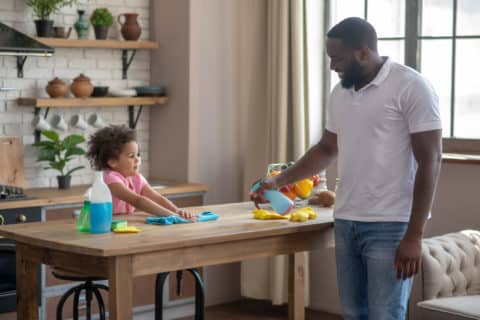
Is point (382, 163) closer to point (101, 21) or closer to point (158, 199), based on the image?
point (158, 199)

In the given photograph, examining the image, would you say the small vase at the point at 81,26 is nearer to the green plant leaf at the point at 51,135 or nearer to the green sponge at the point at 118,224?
the green plant leaf at the point at 51,135

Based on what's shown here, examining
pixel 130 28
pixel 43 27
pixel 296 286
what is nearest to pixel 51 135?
pixel 43 27

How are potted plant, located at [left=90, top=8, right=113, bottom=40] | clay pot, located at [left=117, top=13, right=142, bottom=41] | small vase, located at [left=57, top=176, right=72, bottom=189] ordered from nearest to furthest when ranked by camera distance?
small vase, located at [left=57, top=176, right=72, bottom=189] → potted plant, located at [left=90, top=8, right=113, bottom=40] → clay pot, located at [left=117, top=13, right=142, bottom=41]

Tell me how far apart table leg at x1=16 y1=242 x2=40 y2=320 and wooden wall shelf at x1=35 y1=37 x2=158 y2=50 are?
6.50 ft

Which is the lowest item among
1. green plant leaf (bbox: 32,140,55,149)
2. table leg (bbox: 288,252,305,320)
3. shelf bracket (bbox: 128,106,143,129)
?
table leg (bbox: 288,252,305,320)

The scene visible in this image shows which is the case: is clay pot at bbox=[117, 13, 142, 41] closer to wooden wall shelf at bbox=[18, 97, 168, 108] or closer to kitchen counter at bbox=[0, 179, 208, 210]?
wooden wall shelf at bbox=[18, 97, 168, 108]

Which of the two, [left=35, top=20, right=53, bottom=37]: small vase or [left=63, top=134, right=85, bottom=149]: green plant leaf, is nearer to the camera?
[left=35, top=20, right=53, bottom=37]: small vase

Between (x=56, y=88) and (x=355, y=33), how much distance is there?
2505 millimetres

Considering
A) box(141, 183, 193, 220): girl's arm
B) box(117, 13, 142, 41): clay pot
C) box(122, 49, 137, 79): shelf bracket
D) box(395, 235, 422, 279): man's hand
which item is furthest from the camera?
box(122, 49, 137, 79): shelf bracket

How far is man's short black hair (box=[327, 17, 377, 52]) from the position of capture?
11.7ft

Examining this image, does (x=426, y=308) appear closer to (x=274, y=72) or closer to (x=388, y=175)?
(x=388, y=175)

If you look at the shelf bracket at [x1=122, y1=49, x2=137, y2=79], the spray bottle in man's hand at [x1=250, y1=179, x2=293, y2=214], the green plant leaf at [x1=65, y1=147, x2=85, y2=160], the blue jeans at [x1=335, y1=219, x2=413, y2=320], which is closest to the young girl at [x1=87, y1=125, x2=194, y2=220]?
the spray bottle in man's hand at [x1=250, y1=179, x2=293, y2=214]

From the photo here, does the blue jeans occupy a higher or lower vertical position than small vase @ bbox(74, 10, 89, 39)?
→ lower

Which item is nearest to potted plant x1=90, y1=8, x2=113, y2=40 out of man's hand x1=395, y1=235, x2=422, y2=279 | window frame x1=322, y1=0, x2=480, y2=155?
window frame x1=322, y1=0, x2=480, y2=155
